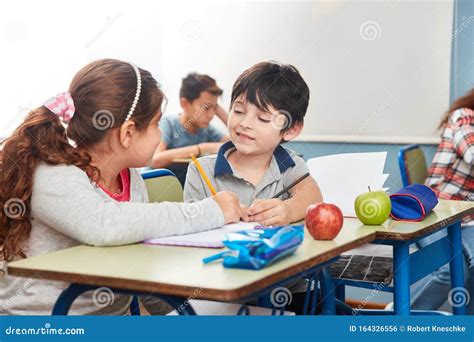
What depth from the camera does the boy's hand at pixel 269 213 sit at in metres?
1.52

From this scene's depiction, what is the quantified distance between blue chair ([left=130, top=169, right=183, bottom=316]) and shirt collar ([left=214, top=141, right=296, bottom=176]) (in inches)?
6.2

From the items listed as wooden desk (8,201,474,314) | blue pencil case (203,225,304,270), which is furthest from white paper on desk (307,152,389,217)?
blue pencil case (203,225,304,270)

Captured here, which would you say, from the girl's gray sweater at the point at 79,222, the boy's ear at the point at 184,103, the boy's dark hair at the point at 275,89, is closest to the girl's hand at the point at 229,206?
the girl's gray sweater at the point at 79,222

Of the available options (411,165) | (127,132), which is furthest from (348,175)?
(411,165)

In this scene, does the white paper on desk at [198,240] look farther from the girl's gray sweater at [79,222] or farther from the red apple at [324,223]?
the red apple at [324,223]

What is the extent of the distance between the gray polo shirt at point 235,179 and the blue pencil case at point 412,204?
0.28m

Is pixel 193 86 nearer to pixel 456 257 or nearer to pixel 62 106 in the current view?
pixel 456 257

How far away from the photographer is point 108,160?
4.96ft

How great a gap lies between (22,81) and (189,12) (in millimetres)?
1854

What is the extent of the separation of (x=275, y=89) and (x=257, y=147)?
169 millimetres

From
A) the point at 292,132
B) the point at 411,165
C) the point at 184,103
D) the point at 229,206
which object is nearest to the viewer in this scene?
the point at 229,206

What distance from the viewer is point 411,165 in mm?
2852
